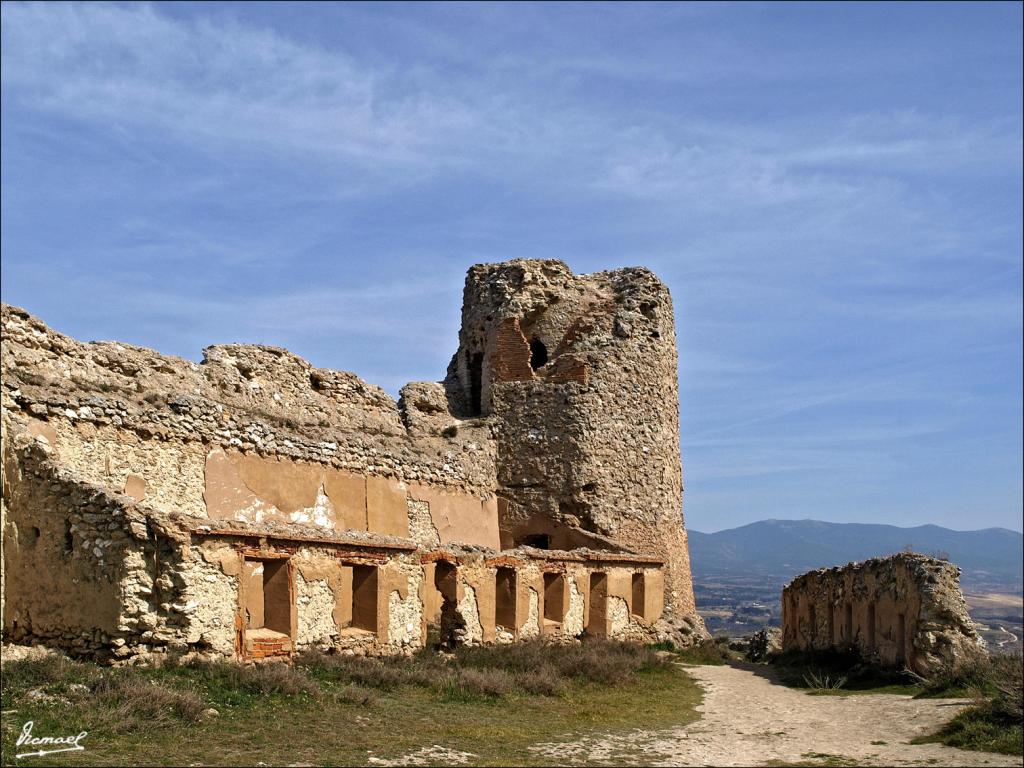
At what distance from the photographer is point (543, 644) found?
59.8ft

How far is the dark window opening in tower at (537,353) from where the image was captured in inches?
995

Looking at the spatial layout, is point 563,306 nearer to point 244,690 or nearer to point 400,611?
point 400,611

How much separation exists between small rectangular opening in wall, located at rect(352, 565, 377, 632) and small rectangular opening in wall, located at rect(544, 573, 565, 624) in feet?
17.4

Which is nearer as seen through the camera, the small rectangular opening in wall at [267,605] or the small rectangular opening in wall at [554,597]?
the small rectangular opening in wall at [267,605]

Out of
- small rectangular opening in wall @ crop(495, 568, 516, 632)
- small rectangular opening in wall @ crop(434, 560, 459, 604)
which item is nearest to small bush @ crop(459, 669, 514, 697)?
small rectangular opening in wall @ crop(434, 560, 459, 604)

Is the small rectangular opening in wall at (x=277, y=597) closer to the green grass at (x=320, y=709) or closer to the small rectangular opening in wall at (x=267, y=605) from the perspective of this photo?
the small rectangular opening in wall at (x=267, y=605)

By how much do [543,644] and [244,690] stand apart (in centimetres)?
710

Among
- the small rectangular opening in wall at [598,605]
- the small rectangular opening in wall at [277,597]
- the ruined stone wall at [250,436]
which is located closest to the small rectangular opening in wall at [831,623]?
the small rectangular opening in wall at [598,605]

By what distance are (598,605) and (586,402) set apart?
4428mm

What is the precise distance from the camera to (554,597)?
67.3ft

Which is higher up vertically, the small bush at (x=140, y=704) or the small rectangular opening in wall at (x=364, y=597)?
the small rectangular opening in wall at (x=364, y=597)

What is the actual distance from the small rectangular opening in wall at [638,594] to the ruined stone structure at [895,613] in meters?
3.31

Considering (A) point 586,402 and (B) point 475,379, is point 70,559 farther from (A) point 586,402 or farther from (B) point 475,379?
(B) point 475,379

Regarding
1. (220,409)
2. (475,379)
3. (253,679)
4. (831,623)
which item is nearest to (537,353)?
(475,379)
